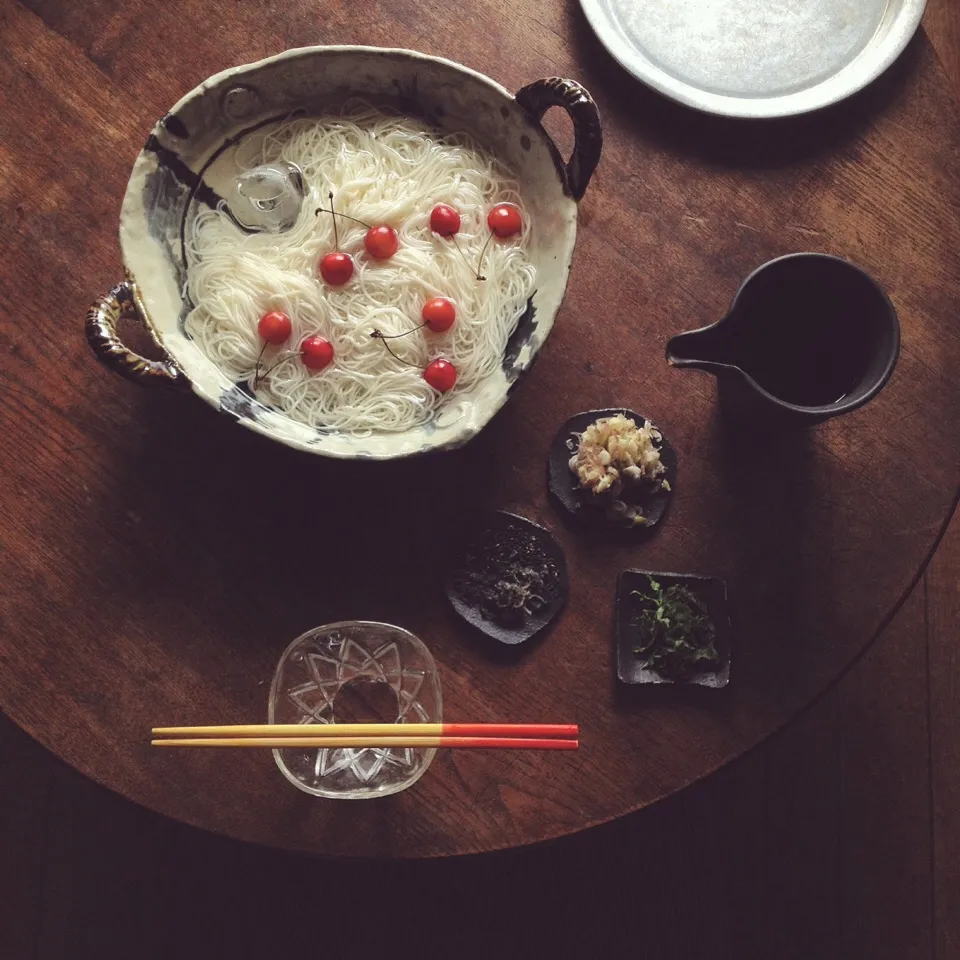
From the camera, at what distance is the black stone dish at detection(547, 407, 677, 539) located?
183cm

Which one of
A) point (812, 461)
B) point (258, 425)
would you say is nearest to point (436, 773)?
point (258, 425)

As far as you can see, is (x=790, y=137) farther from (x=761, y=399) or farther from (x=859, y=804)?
(x=859, y=804)

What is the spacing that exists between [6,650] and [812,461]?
1548 mm

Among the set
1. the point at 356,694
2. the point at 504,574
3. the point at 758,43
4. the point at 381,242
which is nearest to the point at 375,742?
the point at 356,694

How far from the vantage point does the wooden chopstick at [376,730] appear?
1.63 metres

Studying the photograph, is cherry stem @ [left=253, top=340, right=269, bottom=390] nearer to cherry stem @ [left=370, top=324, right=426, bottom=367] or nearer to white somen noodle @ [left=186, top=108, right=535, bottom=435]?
white somen noodle @ [left=186, top=108, right=535, bottom=435]

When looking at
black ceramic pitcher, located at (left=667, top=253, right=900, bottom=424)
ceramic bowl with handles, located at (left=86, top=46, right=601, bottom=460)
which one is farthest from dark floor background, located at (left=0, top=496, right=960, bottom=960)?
ceramic bowl with handles, located at (left=86, top=46, right=601, bottom=460)

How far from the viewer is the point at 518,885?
2467 mm

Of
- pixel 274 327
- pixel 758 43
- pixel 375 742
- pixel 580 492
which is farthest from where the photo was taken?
pixel 758 43

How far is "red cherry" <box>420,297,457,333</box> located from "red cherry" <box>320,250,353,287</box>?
0.52ft

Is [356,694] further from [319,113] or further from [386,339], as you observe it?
[319,113]

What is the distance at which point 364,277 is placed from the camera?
71.2 inches

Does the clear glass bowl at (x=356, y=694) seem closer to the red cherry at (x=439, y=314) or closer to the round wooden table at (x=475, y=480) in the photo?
the round wooden table at (x=475, y=480)

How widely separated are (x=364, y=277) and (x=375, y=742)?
0.85m
